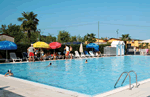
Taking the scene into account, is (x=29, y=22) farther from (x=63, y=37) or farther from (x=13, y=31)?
(x=63, y=37)

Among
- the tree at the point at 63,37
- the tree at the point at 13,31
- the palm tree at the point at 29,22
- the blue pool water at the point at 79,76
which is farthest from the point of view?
the tree at the point at 63,37

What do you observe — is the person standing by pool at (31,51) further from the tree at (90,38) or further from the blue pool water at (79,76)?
the tree at (90,38)

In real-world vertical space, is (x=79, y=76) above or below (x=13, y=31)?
below

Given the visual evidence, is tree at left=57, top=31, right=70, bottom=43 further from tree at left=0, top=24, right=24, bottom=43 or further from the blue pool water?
the blue pool water

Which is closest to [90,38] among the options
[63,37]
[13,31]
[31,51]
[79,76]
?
[63,37]

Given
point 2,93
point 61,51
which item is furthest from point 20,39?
point 2,93

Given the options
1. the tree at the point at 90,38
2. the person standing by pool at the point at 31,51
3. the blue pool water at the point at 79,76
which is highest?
the tree at the point at 90,38

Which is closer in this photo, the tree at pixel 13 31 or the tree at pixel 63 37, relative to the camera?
the tree at pixel 13 31

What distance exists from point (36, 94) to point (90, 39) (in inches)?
2130

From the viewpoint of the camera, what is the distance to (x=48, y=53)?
22.8m

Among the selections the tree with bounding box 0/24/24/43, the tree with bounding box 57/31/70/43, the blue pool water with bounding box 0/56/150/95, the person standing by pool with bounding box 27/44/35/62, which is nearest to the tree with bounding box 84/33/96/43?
the tree with bounding box 57/31/70/43

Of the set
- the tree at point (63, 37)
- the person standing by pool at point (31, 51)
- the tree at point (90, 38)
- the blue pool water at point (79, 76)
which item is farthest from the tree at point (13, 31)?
the blue pool water at point (79, 76)

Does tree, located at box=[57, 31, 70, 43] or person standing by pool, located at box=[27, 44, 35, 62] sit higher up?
tree, located at box=[57, 31, 70, 43]

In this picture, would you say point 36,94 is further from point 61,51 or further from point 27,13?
point 27,13
